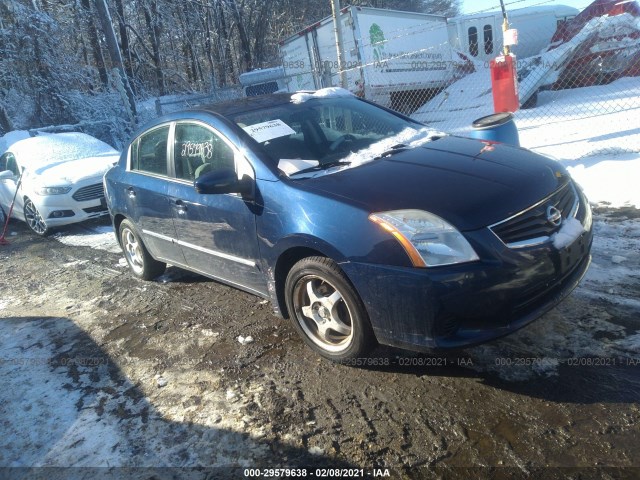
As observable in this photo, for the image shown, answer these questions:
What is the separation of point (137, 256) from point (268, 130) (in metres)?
2.50

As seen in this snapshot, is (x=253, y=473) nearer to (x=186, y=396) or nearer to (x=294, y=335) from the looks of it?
(x=186, y=396)

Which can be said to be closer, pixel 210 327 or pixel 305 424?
pixel 305 424

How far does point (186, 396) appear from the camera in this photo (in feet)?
9.77

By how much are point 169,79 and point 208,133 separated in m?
26.3

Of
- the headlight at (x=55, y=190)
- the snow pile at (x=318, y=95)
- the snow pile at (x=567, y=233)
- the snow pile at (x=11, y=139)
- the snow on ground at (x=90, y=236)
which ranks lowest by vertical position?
the snow on ground at (x=90, y=236)

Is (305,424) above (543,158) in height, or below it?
below

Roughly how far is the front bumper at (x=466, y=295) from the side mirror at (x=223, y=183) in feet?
3.31

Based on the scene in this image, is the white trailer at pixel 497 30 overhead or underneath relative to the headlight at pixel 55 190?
overhead

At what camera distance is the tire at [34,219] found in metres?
7.88

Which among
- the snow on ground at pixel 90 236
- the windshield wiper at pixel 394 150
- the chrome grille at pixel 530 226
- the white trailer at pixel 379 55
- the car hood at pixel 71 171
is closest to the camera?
the chrome grille at pixel 530 226

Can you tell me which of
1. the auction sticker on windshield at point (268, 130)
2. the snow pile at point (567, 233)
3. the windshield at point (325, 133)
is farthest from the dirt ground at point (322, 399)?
the auction sticker on windshield at point (268, 130)

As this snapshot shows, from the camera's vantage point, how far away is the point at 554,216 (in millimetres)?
2662

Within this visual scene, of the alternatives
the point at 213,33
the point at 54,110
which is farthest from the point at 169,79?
the point at 54,110

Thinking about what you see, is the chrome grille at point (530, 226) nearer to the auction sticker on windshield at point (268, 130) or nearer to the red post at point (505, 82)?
the auction sticker on windshield at point (268, 130)
